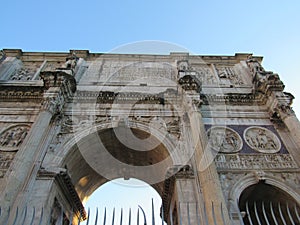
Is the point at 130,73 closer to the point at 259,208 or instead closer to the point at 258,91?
the point at 258,91

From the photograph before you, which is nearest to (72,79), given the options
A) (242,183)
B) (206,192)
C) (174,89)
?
(174,89)

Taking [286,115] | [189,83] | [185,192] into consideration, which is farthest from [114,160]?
[286,115]

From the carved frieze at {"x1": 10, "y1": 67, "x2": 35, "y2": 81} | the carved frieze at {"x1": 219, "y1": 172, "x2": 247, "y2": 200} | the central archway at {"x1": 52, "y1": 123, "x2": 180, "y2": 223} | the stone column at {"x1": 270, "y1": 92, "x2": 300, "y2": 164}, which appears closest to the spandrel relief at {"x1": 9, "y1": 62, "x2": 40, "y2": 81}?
the carved frieze at {"x1": 10, "y1": 67, "x2": 35, "y2": 81}

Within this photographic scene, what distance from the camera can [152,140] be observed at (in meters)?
8.55

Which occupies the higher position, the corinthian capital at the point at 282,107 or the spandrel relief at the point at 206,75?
the spandrel relief at the point at 206,75

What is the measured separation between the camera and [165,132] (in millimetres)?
8344

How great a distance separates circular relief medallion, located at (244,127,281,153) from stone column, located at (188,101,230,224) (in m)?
2.21

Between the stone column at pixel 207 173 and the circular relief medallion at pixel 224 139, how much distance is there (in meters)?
0.98

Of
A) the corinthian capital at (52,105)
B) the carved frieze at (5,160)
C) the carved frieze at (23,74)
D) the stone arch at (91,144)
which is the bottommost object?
the carved frieze at (5,160)

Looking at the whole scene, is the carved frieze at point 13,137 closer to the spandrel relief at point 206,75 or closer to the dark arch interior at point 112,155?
the dark arch interior at point 112,155

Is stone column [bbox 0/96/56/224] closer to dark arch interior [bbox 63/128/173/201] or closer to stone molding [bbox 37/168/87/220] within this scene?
stone molding [bbox 37/168/87/220]

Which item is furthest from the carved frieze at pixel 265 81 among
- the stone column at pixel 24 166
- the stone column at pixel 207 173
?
the stone column at pixel 24 166

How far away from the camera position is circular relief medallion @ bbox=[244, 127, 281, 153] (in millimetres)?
8078

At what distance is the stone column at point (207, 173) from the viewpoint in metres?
5.36
